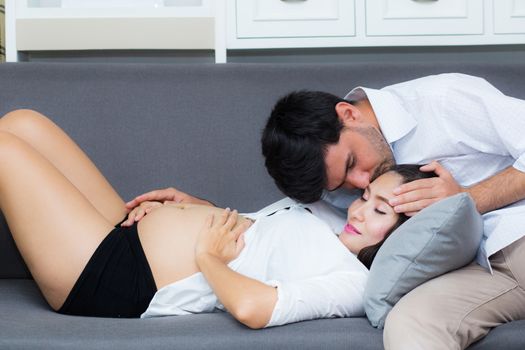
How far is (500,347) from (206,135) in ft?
3.77

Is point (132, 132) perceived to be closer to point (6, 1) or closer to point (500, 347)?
point (6, 1)

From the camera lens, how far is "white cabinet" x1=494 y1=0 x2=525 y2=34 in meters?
2.66

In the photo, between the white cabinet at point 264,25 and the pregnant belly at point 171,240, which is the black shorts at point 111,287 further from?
the white cabinet at point 264,25

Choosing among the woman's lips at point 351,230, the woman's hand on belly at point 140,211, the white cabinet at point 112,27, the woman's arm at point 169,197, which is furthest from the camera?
the white cabinet at point 112,27

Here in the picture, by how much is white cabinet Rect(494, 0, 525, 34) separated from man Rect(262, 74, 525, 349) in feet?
2.54

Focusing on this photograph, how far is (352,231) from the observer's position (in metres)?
1.85

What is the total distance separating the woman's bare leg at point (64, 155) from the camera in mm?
2004

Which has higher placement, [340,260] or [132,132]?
[132,132]

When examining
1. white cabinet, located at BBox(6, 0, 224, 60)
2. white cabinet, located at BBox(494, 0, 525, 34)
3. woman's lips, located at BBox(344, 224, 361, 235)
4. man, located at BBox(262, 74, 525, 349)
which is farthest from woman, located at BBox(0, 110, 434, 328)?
white cabinet, located at BBox(494, 0, 525, 34)

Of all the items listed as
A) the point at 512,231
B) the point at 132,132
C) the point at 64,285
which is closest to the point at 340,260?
the point at 512,231

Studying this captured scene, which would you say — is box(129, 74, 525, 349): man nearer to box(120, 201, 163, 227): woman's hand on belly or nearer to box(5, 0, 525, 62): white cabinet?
box(120, 201, 163, 227): woman's hand on belly

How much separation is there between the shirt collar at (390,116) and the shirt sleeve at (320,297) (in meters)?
0.45

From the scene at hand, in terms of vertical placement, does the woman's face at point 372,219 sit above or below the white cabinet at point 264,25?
below

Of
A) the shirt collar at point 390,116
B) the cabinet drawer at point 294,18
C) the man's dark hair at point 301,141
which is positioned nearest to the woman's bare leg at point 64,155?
the man's dark hair at point 301,141
